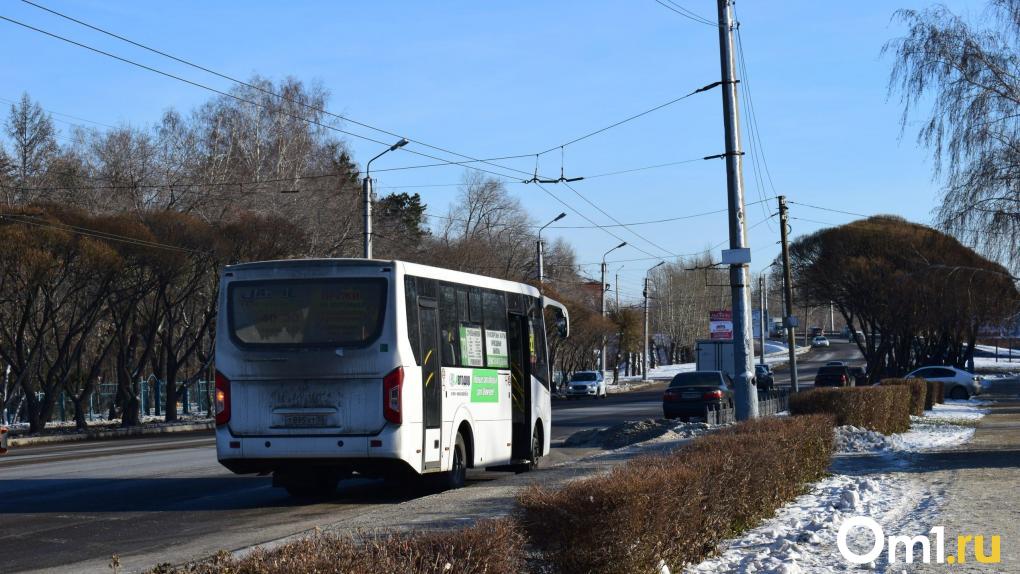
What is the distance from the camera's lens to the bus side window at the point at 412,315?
1352 cm

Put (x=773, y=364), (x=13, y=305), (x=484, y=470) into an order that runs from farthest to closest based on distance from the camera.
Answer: (x=773, y=364), (x=13, y=305), (x=484, y=470)

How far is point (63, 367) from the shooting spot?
142 feet

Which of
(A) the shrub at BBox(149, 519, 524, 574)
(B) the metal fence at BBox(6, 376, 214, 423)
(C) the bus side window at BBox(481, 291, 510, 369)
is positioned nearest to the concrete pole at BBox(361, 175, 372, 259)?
(C) the bus side window at BBox(481, 291, 510, 369)

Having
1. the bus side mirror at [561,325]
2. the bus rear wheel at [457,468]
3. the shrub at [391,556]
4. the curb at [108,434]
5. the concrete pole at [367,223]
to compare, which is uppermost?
the concrete pole at [367,223]

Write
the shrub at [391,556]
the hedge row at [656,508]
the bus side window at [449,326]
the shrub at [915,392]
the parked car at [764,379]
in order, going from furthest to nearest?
1. the parked car at [764,379]
2. the shrub at [915,392]
3. the bus side window at [449,326]
4. the hedge row at [656,508]
5. the shrub at [391,556]

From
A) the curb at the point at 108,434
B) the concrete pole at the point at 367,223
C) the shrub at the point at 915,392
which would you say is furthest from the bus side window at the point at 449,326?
the curb at the point at 108,434

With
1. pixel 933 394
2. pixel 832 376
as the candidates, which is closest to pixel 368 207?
pixel 933 394

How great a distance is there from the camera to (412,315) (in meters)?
13.7

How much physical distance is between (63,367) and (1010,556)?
40.5 meters

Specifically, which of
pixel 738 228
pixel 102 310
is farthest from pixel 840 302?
pixel 738 228

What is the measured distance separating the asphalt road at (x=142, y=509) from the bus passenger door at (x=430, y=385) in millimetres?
1086

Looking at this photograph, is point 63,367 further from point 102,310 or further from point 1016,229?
point 1016,229

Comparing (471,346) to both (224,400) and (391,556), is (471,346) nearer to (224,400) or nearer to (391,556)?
(224,400)
